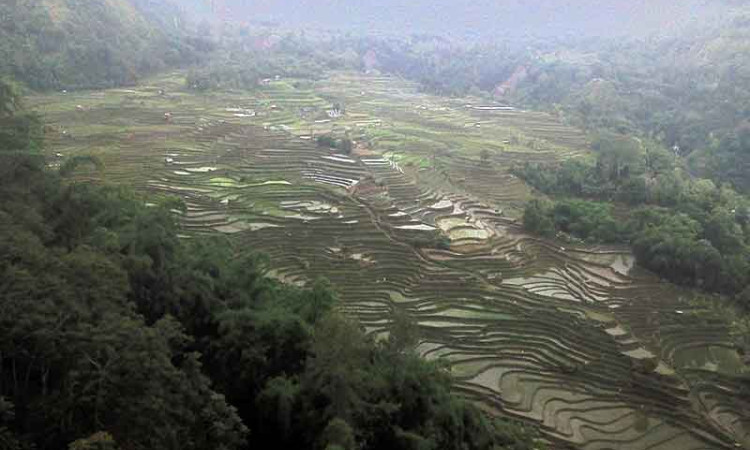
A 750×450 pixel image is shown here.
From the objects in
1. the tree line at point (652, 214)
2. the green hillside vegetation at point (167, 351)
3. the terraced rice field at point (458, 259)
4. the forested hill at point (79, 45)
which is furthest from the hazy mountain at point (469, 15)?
the green hillside vegetation at point (167, 351)

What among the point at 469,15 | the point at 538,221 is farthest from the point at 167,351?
the point at 469,15

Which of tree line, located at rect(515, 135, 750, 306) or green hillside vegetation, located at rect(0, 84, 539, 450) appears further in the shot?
tree line, located at rect(515, 135, 750, 306)

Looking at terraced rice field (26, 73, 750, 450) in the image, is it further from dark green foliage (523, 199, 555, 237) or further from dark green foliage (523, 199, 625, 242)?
dark green foliage (523, 199, 625, 242)

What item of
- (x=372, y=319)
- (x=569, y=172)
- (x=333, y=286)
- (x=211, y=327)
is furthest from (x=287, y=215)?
(x=569, y=172)

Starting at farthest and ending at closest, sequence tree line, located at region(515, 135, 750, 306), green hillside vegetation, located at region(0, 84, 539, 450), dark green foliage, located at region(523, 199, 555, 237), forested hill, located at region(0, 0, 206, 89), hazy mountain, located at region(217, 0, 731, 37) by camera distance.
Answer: hazy mountain, located at region(217, 0, 731, 37) < forested hill, located at region(0, 0, 206, 89) < dark green foliage, located at region(523, 199, 555, 237) < tree line, located at region(515, 135, 750, 306) < green hillside vegetation, located at region(0, 84, 539, 450)

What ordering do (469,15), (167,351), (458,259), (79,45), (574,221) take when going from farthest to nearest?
1. (469,15)
2. (79,45)
3. (574,221)
4. (458,259)
5. (167,351)

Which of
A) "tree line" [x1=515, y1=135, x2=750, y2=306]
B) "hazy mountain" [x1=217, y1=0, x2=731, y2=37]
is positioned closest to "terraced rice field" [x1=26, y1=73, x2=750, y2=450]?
"tree line" [x1=515, y1=135, x2=750, y2=306]

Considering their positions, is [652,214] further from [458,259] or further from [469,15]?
[469,15]
